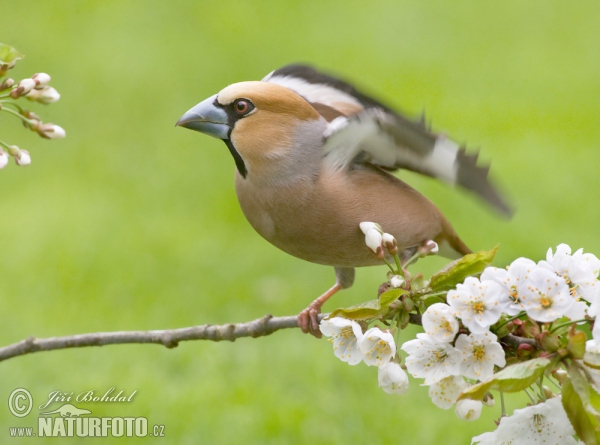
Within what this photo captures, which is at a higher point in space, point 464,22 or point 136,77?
point 464,22

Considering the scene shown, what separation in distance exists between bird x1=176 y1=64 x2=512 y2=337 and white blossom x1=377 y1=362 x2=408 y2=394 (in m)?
0.66

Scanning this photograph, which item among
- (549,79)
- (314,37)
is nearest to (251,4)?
(314,37)

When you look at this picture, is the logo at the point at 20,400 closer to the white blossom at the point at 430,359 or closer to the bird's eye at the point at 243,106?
the bird's eye at the point at 243,106

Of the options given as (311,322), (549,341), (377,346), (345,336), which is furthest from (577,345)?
(311,322)

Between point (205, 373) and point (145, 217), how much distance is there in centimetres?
226

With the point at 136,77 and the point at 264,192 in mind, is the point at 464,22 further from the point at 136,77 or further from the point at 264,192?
the point at 264,192

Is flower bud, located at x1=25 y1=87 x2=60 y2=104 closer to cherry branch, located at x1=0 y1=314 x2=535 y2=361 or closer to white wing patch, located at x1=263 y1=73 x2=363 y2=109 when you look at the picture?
cherry branch, located at x1=0 y1=314 x2=535 y2=361

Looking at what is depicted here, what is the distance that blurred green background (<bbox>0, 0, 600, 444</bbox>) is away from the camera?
4.98 metres

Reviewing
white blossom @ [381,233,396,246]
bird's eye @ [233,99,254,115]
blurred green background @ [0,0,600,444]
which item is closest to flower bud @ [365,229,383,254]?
white blossom @ [381,233,396,246]

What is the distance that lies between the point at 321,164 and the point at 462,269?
982 mm

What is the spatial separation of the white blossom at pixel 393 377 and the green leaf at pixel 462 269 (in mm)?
205

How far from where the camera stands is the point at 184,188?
293 inches

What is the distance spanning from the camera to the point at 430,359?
6.51ft

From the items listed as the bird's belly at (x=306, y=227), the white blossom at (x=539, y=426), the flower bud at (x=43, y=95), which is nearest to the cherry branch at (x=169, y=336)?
the bird's belly at (x=306, y=227)
